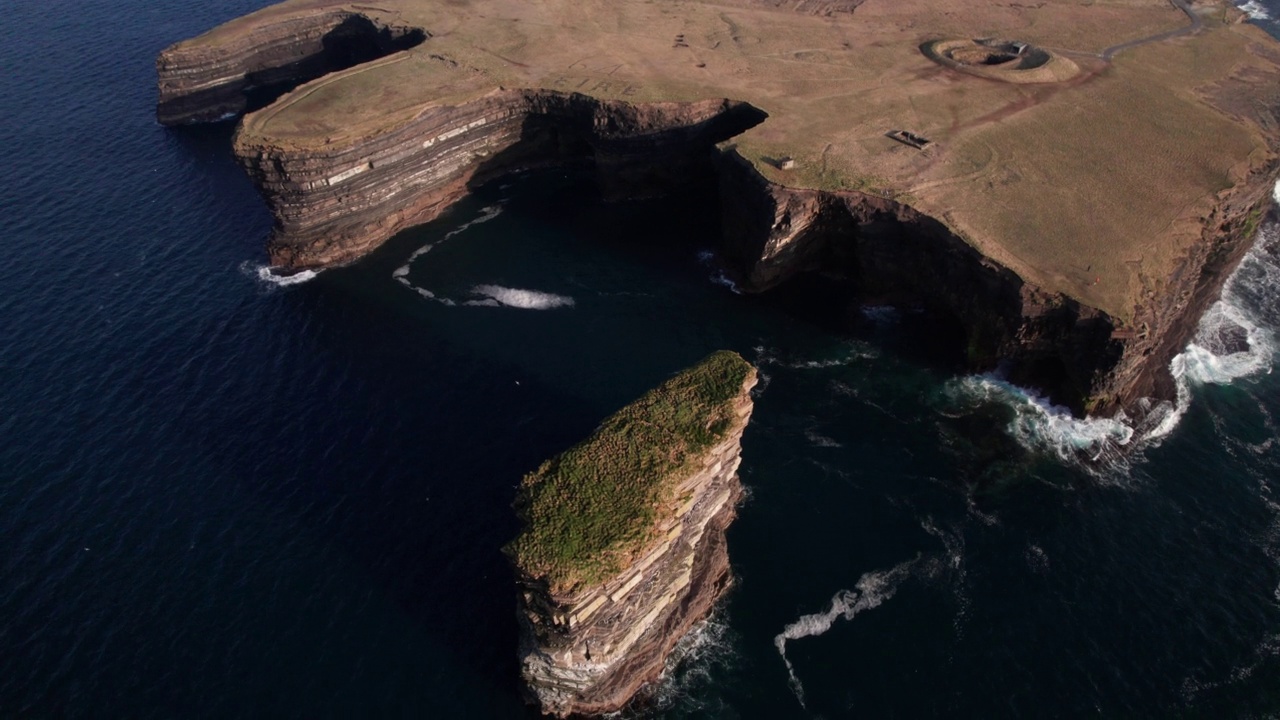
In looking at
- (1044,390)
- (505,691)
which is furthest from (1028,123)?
(505,691)

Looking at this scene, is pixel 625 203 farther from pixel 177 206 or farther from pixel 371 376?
pixel 177 206

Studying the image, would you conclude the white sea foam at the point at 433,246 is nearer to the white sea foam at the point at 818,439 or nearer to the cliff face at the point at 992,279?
the cliff face at the point at 992,279

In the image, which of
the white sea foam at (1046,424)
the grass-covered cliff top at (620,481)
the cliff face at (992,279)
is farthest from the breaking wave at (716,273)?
the grass-covered cliff top at (620,481)

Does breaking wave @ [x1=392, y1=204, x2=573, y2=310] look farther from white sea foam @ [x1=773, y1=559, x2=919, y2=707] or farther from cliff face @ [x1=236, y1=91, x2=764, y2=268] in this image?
white sea foam @ [x1=773, y1=559, x2=919, y2=707]

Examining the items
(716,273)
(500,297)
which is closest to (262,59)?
(500,297)

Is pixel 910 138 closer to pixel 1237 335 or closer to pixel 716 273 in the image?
pixel 716 273

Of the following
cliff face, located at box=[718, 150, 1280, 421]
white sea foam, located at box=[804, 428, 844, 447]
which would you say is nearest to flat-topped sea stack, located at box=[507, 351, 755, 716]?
white sea foam, located at box=[804, 428, 844, 447]
